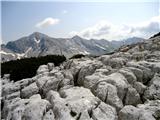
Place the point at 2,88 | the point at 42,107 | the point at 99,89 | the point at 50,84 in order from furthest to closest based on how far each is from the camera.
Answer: the point at 2,88, the point at 50,84, the point at 99,89, the point at 42,107

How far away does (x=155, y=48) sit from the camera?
39.8 m

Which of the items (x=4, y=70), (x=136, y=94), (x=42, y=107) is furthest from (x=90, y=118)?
(x=4, y=70)

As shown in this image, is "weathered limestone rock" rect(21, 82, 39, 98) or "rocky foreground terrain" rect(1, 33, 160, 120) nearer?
"rocky foreground terrain" rect(1, 33, 160, 120)

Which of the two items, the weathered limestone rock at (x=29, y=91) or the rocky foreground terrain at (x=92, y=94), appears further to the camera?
the weathered limestone rock at (x=29, y=91)

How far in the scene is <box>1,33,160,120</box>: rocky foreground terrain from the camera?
19359 mm

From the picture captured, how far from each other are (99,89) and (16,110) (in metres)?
8.38

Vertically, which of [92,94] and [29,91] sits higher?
[92,94]

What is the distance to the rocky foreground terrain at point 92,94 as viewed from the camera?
1936 cm

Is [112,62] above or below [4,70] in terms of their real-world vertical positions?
above

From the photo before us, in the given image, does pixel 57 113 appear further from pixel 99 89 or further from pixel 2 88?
pixel 2 88

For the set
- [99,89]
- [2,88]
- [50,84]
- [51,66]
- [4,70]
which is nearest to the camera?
[99,89]

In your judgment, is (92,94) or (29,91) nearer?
(92,94)

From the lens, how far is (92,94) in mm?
22734

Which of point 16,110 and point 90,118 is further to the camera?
point 16,110
